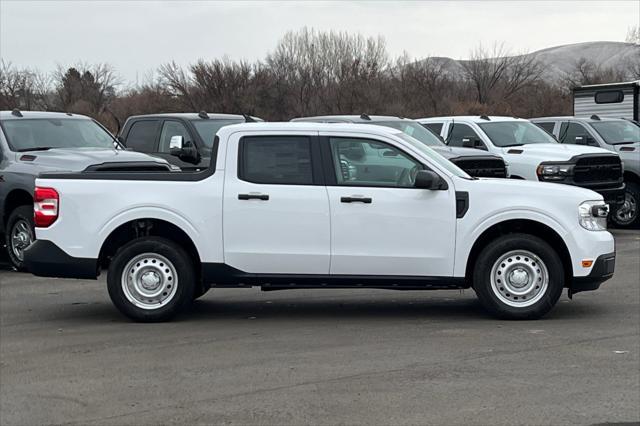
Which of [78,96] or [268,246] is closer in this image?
[268,246]

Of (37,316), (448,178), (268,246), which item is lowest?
(37,316)

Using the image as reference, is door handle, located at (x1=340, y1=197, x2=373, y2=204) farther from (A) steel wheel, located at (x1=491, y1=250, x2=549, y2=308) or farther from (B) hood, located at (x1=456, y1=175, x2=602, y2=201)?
(A) steel wheel, located at (x1=491, y1=250, x2=549, y2=308)

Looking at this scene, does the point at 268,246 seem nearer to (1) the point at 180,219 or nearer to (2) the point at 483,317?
Answer: (1) the point at 180,219

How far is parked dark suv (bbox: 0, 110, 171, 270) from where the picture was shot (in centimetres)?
1243

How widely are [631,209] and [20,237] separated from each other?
10.4m

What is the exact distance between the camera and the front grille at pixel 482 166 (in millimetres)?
14844

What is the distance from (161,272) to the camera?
909cm

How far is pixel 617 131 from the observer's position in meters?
18.6

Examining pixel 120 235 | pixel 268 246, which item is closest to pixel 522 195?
pixel 268 246

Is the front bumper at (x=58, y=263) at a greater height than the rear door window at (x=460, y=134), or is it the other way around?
the rear door window at (x=460, y=134)

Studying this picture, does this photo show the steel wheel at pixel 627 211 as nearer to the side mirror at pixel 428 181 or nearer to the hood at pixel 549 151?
the hood at pixel 549 151

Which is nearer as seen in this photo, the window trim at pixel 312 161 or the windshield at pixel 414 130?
the window trim at pixel 312 161

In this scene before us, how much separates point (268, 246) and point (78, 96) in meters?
44.8

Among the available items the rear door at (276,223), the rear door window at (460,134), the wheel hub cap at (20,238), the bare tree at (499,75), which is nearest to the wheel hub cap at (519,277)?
the rear door at (276,223)
